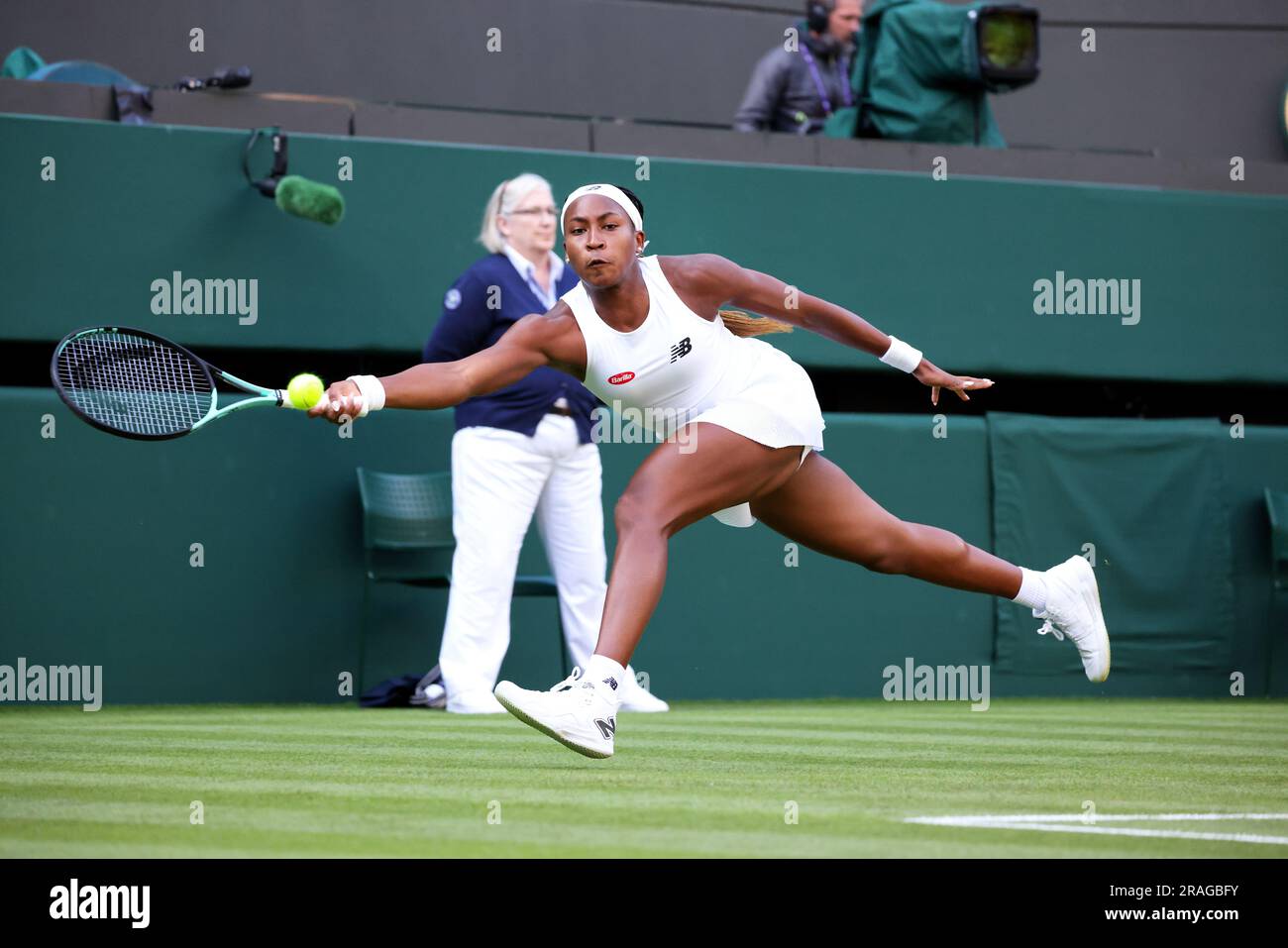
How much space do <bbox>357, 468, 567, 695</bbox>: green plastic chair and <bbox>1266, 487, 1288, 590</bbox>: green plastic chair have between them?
14.9 feet

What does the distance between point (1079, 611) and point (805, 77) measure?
5.68m

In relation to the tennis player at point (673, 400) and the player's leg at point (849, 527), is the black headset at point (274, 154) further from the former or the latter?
the player's leg at point (849, 527)

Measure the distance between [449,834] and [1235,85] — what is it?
13571mm

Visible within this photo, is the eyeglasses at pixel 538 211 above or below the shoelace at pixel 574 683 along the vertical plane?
above

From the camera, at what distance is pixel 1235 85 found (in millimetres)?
15242

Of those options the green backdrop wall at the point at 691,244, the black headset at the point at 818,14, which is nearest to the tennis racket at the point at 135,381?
the green backdrop wall at the point at 691,244

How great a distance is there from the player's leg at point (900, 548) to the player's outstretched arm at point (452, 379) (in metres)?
0.92

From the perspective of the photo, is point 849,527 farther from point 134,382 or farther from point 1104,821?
point 134,382

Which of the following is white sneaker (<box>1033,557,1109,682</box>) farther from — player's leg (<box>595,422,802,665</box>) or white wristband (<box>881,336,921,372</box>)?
player's leg (<box>595,422,802,665</box>)

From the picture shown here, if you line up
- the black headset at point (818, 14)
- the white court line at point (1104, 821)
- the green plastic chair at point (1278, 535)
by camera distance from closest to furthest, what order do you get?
the white court line at point (1104, 821), the green plastic chair at point (1278, 535), the black headset at point (818, 14)

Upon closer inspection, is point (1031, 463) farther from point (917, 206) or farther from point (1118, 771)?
point (1118, 771)

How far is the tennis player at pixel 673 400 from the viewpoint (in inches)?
187
